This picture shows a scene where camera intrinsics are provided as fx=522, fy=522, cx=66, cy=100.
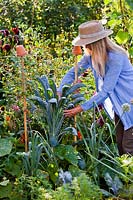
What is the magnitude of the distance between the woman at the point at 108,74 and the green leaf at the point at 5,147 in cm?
39

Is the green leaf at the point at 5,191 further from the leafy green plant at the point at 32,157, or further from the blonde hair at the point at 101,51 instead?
the blonde hair at the point at 101,51

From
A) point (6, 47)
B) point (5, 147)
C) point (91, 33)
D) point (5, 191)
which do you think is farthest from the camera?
point (6, 47)

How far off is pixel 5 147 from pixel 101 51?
2.80ft

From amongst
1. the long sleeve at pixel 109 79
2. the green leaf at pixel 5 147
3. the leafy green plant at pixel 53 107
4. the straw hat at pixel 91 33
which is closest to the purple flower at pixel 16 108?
the leafy green plant at pixel 53 107

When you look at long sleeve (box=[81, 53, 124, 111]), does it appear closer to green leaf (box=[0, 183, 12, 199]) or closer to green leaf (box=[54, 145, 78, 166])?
green leaf (box=[54, 145, 78, 166])

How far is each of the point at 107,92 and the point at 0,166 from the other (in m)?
0.79

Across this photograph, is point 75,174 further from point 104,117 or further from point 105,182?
point 104,117

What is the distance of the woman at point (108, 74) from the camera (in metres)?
3.21

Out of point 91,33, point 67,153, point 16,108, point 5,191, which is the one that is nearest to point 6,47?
point 16,108

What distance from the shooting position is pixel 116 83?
3334mm

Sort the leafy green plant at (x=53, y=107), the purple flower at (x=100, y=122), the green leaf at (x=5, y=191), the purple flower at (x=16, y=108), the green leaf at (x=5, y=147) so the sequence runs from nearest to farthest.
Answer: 1. the green leaf at (x=5, y=191)
2. the green leaf at (x=5, y=147)
3. the leafy green plant at (x=53, y=107)
4. the purple flower at (x=16, y=108)
5. the purple flower at (x=100, y=122)

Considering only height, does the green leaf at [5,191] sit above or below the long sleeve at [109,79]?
below

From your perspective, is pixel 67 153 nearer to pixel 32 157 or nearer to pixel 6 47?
pixel 32 157

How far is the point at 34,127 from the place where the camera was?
3.46 m
